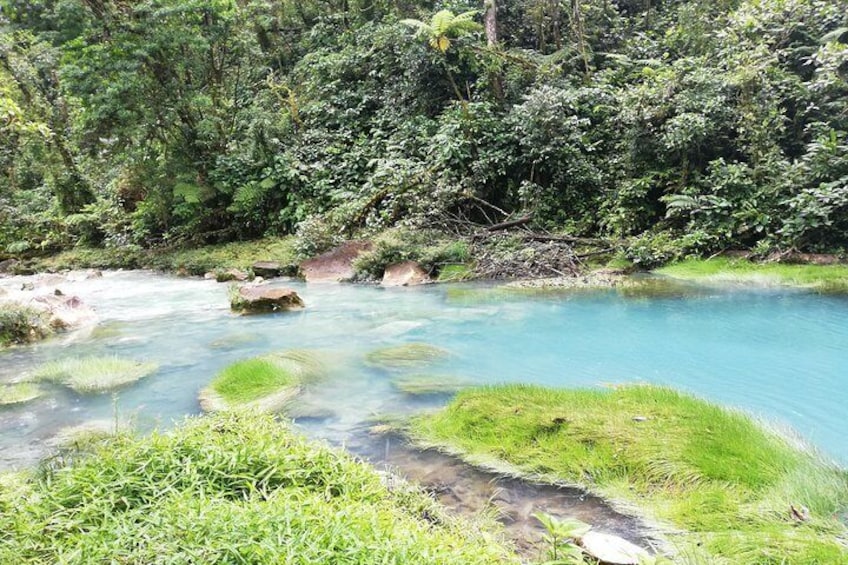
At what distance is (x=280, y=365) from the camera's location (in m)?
6.17

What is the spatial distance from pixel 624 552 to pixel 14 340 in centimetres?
882

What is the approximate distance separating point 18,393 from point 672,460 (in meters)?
6.20

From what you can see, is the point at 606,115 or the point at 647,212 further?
the point at 606,115

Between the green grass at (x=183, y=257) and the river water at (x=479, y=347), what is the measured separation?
3.15m

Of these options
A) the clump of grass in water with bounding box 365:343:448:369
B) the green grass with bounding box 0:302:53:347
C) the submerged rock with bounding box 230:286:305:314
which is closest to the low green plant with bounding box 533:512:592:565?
the clump of grass in water with bounding box 365:343:448:369

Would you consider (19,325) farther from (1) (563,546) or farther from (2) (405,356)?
(1) (563,546)

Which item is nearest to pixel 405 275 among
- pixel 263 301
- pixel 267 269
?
pixel 263 301

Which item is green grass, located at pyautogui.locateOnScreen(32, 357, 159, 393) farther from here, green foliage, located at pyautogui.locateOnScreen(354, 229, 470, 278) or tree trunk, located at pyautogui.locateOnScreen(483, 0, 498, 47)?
tree trunk, located at pyautogui.locateOnScreen(483, 0, 498, 47)

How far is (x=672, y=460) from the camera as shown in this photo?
3.73 meters

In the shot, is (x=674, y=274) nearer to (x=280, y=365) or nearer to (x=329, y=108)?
(x=280, y=365)

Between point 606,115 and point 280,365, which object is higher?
point 606,115

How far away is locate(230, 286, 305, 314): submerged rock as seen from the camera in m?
9.52

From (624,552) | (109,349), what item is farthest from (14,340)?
(624,552)

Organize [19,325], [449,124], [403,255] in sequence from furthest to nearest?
[449,124], [403,255], [19,325]
